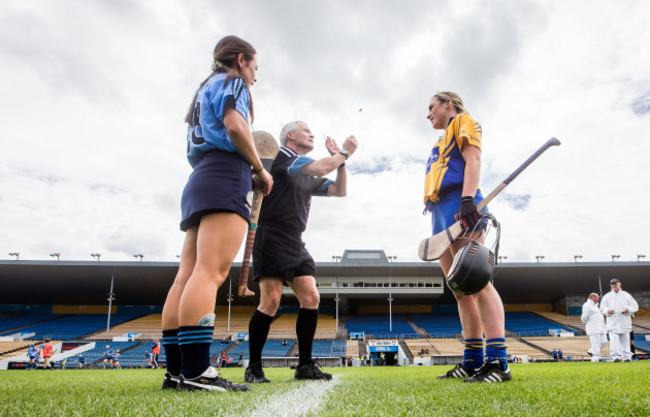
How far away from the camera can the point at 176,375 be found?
243 cm

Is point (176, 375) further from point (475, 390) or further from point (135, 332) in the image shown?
point (135, 332)

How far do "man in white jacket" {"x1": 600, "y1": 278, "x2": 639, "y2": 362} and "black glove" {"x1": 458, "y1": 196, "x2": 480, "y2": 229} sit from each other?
7.78 m

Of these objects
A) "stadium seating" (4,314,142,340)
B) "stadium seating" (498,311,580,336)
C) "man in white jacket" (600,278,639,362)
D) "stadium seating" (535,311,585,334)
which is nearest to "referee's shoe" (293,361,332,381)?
"man in white jacket" (600,278,639,362)

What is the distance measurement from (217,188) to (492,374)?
2.11 metres

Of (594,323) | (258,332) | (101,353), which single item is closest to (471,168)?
(258,332)

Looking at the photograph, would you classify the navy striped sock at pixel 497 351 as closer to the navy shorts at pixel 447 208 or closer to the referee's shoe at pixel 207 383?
the navy shorts at pixel 447 208

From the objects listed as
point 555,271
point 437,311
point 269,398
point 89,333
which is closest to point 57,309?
point 89,333

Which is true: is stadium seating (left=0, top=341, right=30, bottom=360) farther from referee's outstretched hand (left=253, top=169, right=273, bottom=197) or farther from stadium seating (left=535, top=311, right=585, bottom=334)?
stadium seating (left=535, top=311, right=585, bottom=334)

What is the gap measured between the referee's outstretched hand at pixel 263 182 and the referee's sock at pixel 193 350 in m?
0.95

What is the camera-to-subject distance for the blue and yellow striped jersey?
322 cm

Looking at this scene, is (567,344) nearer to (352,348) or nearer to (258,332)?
(352,348)

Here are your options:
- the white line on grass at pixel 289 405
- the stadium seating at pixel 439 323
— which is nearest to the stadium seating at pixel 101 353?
the stadium seating at pixel 439 323

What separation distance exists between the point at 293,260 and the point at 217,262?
1141 millimetres

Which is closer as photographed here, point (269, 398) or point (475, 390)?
point (269, 398)
